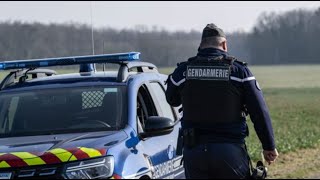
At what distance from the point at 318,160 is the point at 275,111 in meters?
14.5

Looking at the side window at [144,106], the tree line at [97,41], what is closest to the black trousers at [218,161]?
the side window at [144,106]

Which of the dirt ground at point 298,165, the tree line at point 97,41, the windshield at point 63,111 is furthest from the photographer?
the tree line at point 97,41

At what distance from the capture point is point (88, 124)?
5465 mm

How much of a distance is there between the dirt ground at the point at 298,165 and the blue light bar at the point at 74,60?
3822 millimetres

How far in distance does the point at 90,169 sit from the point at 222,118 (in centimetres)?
108

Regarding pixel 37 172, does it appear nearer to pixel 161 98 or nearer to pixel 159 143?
pixel 159 143

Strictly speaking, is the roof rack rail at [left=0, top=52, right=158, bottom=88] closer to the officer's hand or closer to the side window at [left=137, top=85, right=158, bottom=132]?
the side window at [left=137, top=85, right=158, bottom=132]

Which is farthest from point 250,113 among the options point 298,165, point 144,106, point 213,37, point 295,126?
point 295,126

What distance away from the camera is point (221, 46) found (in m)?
4.70

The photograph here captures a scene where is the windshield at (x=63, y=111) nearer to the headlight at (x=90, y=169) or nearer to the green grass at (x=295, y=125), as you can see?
the headlight at (x=90, y=169)

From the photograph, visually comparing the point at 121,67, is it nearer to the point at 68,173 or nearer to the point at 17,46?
the point at 68,173

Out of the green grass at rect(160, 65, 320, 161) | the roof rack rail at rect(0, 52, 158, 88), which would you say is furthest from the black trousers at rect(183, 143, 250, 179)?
the green grass at rect(160, 65, 320, 161)

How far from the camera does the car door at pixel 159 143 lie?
5.24 metres

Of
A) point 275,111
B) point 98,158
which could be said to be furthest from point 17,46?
point 275,111
